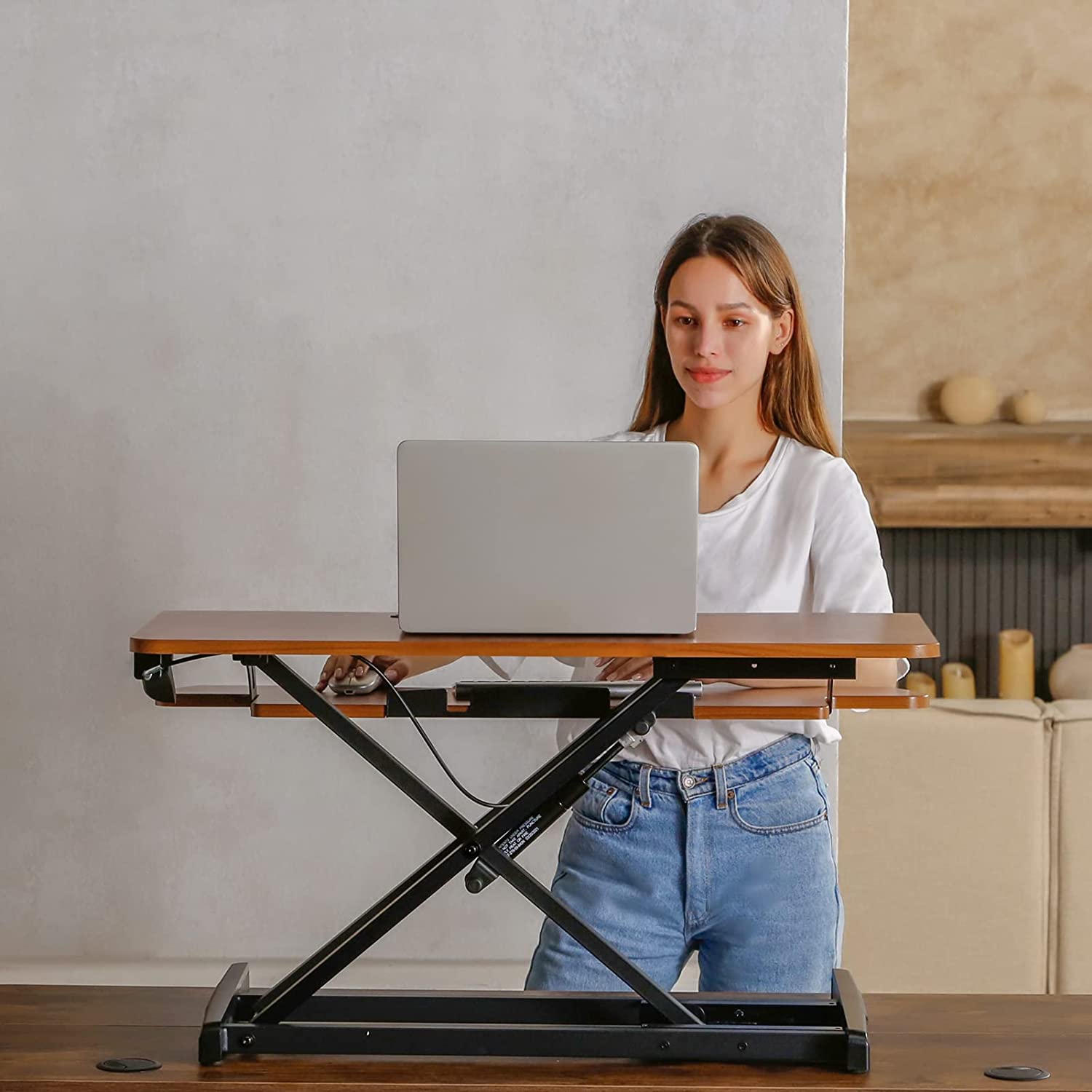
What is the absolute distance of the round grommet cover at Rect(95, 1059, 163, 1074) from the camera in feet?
4.91

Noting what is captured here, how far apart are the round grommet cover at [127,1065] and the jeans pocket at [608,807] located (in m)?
0.57

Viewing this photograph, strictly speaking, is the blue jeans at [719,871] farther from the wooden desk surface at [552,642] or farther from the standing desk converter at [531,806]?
the wooden desk surface at [552,642]

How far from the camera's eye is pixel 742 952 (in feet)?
6.00

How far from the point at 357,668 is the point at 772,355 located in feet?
2.39

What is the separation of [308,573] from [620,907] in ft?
4.56

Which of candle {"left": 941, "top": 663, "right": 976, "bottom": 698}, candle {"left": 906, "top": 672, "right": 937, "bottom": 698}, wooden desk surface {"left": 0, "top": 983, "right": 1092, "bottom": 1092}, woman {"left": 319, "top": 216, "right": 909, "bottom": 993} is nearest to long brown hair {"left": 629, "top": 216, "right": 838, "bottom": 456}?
woman {"left": 319, "top": 216, "right": 909, "bottom": 993}

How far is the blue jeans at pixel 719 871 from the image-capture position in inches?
70.8

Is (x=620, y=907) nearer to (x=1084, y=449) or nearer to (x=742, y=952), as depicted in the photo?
(x=742, y=952)

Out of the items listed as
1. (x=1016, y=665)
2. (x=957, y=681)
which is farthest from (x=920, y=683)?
(x=1016, y=665)

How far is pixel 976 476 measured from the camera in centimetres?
447

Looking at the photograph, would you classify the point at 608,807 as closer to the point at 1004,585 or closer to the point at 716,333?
the point at 716,333

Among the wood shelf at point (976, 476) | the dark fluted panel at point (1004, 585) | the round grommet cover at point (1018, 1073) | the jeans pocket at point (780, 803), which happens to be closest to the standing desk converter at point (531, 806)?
the round grommet cover at point (1018, 1073)

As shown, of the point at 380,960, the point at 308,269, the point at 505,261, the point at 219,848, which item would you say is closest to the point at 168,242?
the point at 308,269

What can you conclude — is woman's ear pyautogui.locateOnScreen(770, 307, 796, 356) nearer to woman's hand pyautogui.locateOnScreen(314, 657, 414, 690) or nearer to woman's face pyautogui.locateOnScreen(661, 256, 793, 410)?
woman's face pyautogui.locateOnScreen(661, 256, 793, 410)
